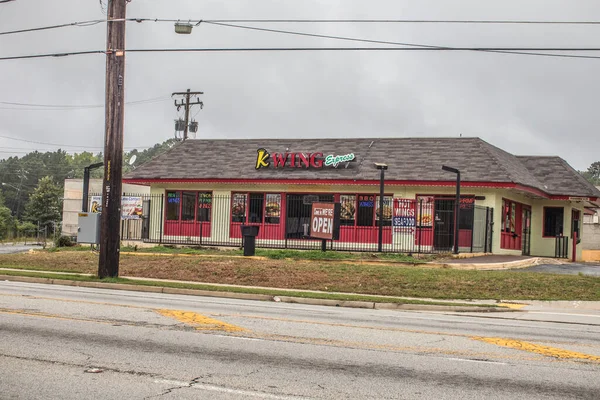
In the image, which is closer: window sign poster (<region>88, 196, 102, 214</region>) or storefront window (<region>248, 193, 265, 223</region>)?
storefront window (<region>248, 193, 265, 223</region>)

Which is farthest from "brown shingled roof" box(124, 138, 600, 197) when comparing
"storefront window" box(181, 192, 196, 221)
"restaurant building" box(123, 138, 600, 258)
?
"storefront window" box(181, 192, 196, 221)

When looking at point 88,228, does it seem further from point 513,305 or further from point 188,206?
point 513,305

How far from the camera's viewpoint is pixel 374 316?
14.5 metres

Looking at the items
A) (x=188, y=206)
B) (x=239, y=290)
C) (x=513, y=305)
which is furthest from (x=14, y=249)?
(x=513, y=305)

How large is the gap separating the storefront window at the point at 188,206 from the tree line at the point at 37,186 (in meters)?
47.3

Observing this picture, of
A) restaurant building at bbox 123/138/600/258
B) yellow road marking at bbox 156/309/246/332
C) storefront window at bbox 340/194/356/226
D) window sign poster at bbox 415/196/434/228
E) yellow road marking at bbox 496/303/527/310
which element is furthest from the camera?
storefront window at bbox 340/194/356/226

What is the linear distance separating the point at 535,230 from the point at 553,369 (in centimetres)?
2913

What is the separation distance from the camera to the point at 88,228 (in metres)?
23.4

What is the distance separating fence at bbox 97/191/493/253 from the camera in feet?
98.0

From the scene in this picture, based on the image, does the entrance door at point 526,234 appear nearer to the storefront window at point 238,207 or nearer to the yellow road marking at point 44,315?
the storefront window at point 238,207

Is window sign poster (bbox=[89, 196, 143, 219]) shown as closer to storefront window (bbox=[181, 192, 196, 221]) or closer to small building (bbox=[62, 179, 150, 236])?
→ storefront window (bbox=[181, 192, 196, 221])

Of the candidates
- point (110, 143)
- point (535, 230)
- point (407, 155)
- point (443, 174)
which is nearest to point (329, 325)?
point (110, 143)

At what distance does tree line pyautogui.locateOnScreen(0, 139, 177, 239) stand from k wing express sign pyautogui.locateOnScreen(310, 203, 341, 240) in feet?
183

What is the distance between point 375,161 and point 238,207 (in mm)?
6817
